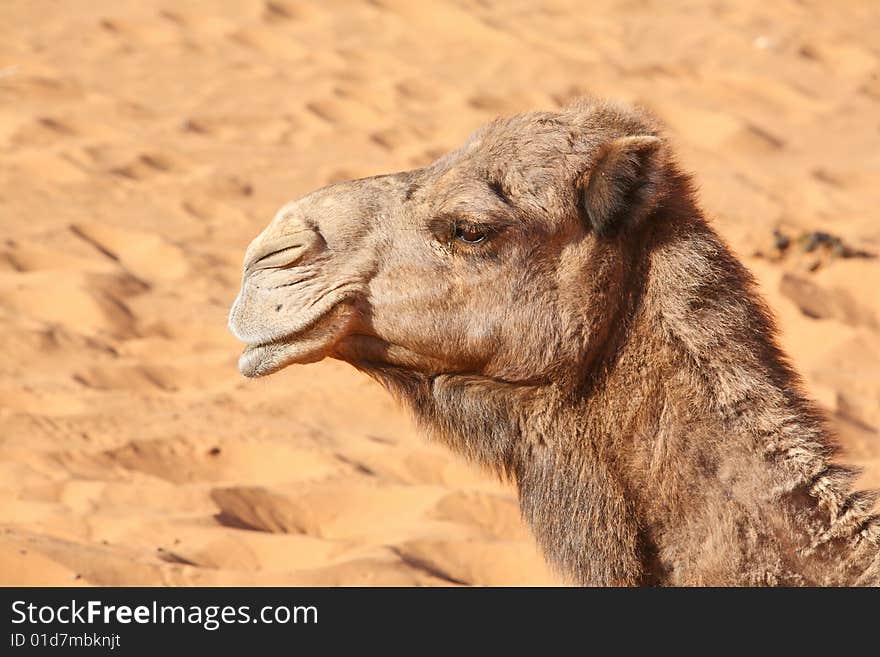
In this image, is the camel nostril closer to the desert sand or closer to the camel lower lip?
the camel lower lip

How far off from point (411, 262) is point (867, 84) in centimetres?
1020

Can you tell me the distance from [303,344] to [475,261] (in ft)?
1.65

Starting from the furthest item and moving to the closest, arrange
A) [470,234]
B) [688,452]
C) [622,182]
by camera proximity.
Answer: [470,234] < [622,182] < [688,452]

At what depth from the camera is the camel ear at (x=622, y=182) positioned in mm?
3520

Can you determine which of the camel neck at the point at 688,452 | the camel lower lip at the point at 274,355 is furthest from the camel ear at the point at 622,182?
the camel lower lip at the point at 274,355

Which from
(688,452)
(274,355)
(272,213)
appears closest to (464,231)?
(274,355)

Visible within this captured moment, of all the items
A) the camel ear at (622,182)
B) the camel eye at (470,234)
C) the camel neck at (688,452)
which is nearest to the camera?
the camel neck at (688,452)

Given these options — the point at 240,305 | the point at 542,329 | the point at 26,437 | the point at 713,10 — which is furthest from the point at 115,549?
the point at 713,10

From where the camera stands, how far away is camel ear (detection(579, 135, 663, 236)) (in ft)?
11.5

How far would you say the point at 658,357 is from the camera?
11.4ft

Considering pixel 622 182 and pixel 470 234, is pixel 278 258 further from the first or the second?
pixel 622 182

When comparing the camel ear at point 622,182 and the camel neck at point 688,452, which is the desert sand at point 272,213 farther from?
the camel ear at point 622,182

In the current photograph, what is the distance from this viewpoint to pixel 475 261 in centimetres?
365
